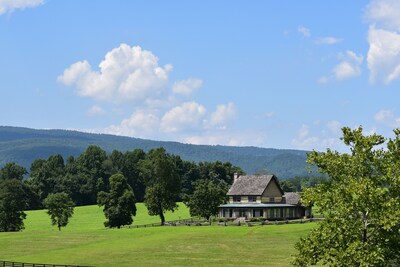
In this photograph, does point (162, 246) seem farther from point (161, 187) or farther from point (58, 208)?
point (58, 208)

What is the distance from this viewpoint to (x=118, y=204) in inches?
4321

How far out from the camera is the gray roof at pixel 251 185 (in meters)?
114

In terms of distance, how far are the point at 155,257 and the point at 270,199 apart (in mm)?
54687

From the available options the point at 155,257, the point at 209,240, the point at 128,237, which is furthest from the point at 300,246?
the point at 128,237

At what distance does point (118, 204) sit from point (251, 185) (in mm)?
26168

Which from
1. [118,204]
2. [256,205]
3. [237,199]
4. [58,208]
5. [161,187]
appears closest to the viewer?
[118,204]

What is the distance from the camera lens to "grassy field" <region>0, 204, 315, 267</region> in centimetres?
6081

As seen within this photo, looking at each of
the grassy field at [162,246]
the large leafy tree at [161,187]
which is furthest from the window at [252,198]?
the grassy field at [162,246]

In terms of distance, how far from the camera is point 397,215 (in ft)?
97.5

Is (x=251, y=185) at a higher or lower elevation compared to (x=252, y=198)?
higher

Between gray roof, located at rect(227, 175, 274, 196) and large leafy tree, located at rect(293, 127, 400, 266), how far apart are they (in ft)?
265

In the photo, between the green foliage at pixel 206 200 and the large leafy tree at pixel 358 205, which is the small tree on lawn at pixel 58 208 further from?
the large leafy tree at pixel 358 205

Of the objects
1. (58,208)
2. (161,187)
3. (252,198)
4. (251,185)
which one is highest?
(251,185)

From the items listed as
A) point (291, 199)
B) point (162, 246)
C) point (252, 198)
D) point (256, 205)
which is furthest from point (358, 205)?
point (291, 199)
